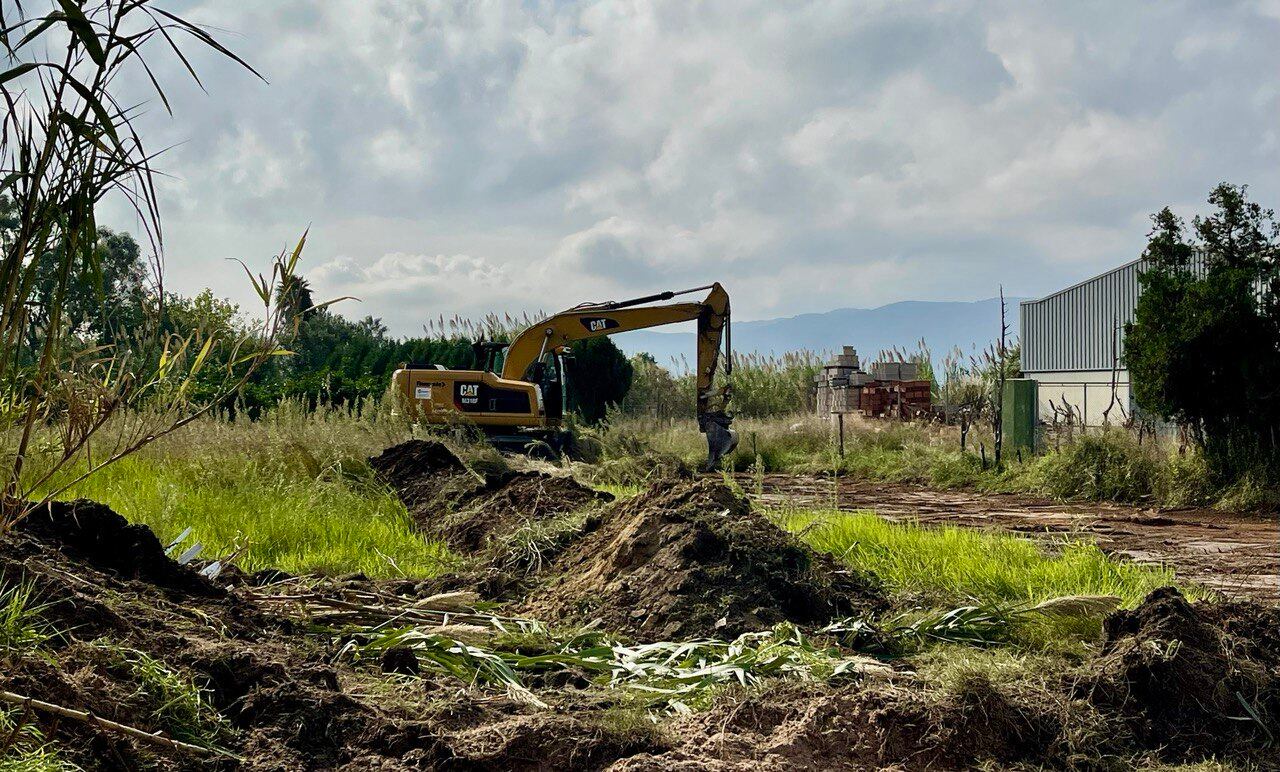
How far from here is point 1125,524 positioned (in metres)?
10.6

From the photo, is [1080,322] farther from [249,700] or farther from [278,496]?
[249,700]

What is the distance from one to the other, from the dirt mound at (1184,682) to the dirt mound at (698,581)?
4.33ft

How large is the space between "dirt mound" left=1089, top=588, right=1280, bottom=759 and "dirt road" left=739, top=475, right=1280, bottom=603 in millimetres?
2558

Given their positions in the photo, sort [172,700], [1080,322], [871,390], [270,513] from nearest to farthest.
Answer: [172,700] → [270,513] → [871,390] → [1080,322]

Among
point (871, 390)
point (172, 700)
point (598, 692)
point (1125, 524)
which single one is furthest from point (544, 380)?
point (172, 700)

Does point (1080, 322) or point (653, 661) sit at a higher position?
point (1080, 322)

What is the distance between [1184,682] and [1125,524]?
23.2 feet

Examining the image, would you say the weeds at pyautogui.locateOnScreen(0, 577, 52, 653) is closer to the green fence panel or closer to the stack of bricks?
the green fence panel

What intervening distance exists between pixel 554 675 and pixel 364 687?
758mm

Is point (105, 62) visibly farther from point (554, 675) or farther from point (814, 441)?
point (814, 441)

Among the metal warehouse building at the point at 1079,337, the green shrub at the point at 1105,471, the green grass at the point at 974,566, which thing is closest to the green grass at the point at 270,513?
the green grass at the point at 974,566

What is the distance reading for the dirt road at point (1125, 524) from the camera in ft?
25.1

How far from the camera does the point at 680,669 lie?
4.01 meters

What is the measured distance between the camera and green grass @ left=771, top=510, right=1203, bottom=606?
570 cm
